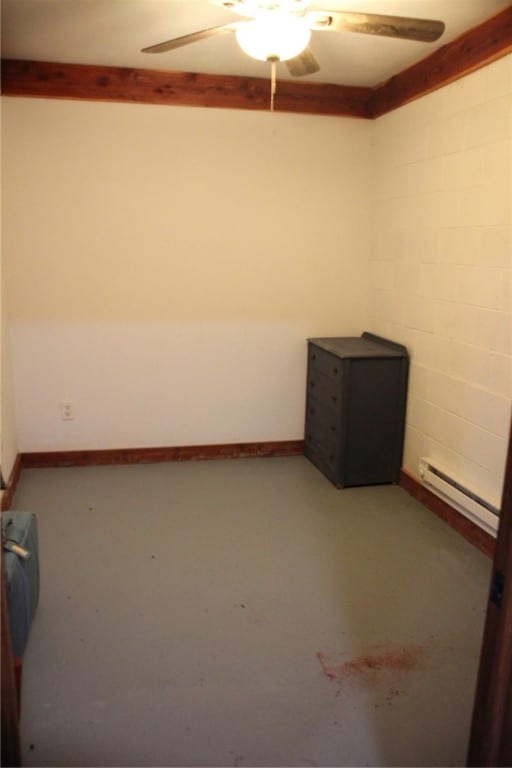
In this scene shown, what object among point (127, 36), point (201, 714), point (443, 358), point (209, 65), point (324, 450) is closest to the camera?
point (201, 714)

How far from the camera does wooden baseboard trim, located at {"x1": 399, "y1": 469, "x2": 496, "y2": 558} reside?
9.11ft

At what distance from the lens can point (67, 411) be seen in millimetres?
3740

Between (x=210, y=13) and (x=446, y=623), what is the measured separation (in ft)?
9.03

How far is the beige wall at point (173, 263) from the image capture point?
3490mm

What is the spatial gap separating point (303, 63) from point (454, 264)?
1.22 metres

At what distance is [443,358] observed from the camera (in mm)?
3084

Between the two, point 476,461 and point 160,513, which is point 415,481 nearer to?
point 476,461

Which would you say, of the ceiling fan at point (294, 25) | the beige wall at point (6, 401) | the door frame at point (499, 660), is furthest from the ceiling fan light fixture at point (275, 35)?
the beige wall at point (6, 401)

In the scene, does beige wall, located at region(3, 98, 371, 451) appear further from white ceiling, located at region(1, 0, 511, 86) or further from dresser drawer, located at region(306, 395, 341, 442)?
white ceiling, located at region(1, 0, 511, 86)


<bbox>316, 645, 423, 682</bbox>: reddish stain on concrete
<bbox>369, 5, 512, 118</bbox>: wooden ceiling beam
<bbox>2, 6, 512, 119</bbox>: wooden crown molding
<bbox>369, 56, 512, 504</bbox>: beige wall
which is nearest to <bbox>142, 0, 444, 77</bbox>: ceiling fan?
<bbox>369, 5, 512, 118</bbox>: wooden ceiling beam

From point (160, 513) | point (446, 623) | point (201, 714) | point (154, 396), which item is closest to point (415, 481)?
point (446, 623)

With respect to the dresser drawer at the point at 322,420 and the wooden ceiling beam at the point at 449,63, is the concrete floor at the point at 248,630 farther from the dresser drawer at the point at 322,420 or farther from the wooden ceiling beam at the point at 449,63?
the wooden ceiling beam at the point at 449,63

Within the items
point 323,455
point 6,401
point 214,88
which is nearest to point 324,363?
point 323,455

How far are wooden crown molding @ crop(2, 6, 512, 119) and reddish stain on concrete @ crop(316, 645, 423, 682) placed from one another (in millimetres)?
2664
